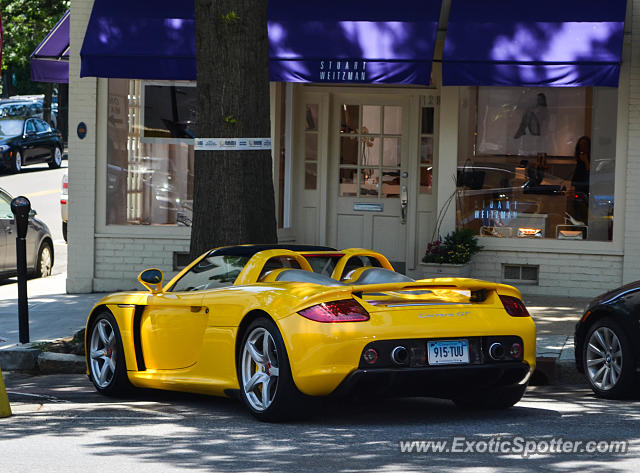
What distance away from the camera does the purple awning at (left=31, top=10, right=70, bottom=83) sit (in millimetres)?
16516

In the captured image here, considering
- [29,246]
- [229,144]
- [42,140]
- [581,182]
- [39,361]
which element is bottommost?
[39,361]

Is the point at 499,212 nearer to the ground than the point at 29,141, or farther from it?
Answer: nearer to the ground

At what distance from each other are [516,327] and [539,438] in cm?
90

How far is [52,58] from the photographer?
16.8m

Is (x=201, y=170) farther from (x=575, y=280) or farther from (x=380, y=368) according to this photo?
(x=575, y=280)

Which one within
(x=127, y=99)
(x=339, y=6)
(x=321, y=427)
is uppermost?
(x=339, y=6)

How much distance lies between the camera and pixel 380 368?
22.5 feet

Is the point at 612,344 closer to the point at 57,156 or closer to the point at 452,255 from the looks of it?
the point at 452,255

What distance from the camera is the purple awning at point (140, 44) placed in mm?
13453

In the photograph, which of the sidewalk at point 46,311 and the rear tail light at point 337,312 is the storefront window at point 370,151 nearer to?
the sidewalk at point 46,311

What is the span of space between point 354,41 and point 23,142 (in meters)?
22.6

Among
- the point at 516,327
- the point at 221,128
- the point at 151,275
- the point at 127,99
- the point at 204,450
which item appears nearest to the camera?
the point at 204,450

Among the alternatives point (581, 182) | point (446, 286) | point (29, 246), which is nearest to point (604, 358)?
point (446, 286)

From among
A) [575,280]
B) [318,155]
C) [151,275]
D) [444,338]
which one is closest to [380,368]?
[444,338]
